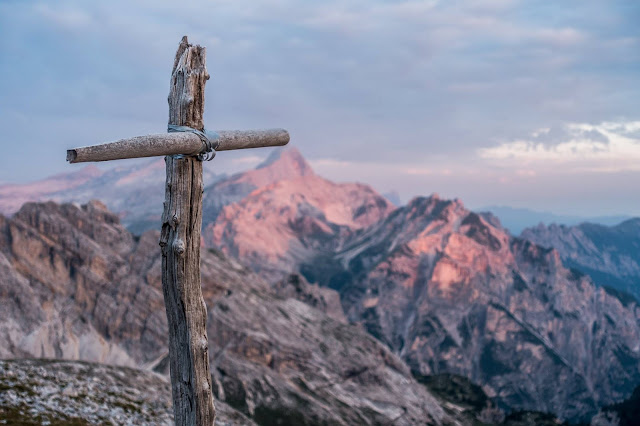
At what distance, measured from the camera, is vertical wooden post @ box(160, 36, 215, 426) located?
1398cm

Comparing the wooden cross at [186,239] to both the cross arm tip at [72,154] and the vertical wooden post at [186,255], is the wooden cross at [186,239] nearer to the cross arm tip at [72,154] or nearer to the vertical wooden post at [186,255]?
the vertical wooden post at [186,255]

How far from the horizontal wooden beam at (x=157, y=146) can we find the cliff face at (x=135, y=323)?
149 meters

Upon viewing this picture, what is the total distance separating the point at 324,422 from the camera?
530 ft

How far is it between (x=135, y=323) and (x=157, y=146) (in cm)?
17505

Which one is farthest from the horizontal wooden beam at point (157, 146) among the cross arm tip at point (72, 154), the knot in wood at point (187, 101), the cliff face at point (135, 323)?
the cliff face at point (135, 323)

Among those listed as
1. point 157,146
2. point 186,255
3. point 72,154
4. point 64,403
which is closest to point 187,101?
point 157,146

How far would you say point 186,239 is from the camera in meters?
14.1

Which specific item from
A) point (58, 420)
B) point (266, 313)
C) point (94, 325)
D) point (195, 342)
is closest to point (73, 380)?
point (58, 420)

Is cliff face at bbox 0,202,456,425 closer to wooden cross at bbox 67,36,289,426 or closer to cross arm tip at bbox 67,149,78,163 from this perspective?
wooden cross at bbox 67,36,289,426

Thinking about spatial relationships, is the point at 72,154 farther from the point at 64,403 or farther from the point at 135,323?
the point at 135,323

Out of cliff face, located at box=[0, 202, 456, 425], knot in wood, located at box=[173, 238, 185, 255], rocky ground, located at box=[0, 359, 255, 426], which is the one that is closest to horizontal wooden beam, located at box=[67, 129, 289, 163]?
knot in wood, located at box=[173, 238, 185, 255]

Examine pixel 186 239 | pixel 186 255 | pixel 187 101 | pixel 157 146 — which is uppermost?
pixel 187 101

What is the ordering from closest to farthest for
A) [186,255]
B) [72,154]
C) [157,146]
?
1. [72,154]
2. [157,146]
3. [186,255]

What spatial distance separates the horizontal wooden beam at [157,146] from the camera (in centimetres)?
1208
